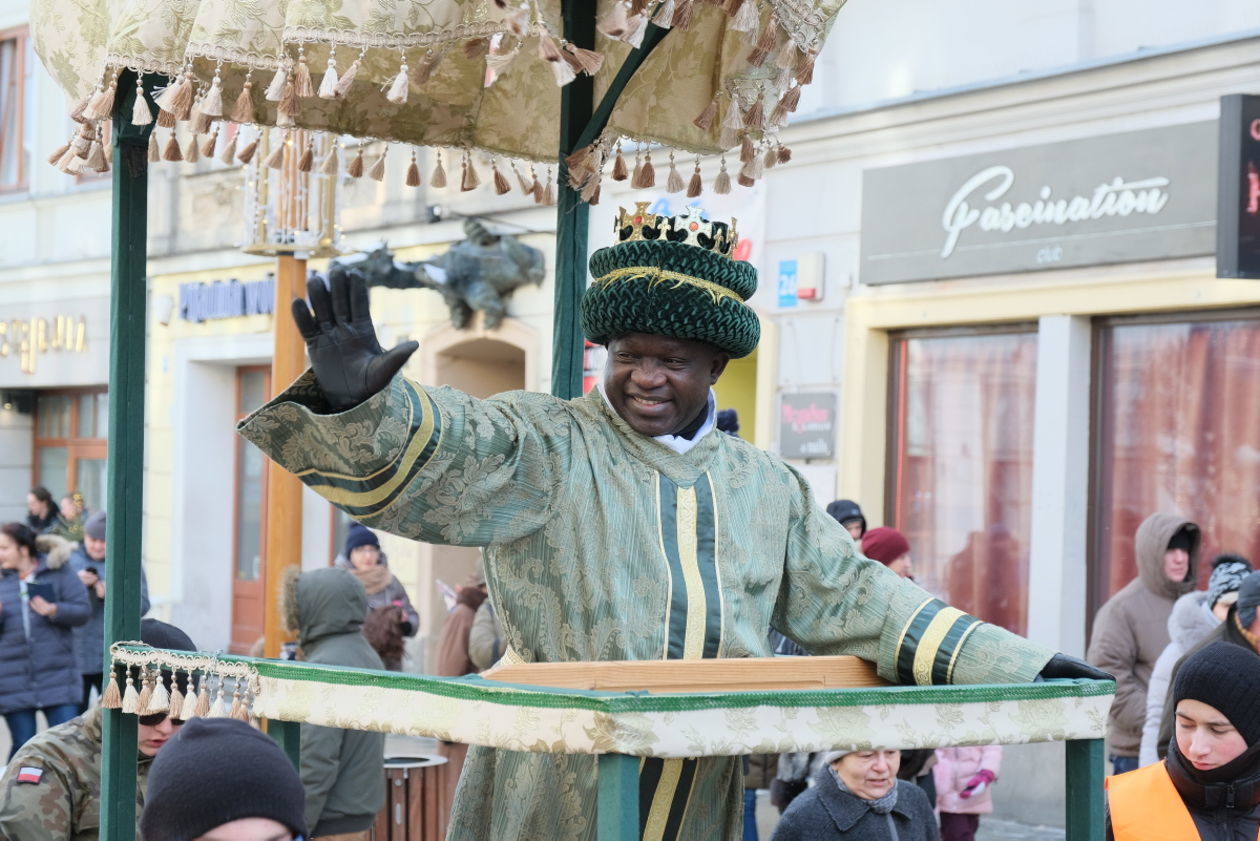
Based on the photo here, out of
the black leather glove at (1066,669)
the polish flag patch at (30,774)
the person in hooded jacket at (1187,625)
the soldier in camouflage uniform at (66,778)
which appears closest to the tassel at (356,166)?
the soldier in camouflage uniform at (66,778)

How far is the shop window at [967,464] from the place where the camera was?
9.77 metres

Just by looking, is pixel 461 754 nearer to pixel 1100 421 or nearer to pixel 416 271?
pixel 1100 421

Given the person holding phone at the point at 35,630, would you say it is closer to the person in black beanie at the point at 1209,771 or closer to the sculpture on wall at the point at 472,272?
the sculpture on wall at the point at 472,272

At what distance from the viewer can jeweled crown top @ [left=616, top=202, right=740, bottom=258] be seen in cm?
335

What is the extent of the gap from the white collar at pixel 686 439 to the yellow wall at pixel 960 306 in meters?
5.66

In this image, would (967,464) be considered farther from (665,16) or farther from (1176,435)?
(665,16)

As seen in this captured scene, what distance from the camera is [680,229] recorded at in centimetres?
334

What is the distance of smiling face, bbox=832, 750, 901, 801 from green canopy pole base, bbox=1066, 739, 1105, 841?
174cm

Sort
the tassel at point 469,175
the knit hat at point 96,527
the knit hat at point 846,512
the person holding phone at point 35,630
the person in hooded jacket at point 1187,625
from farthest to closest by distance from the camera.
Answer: the knit hat at point 96,527 → the person holding phone at point 35,630 → the knit hat at point 846,512 → the person in hooded jacket at point 1187,625 → the tassel at point 469,175

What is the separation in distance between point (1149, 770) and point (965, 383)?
6082mm

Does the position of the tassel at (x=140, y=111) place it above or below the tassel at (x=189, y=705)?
above

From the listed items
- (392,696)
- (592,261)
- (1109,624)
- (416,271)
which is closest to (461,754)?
(1109,624)

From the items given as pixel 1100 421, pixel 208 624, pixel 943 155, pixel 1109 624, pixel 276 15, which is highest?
pixel 943 155

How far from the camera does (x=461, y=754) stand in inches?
299
